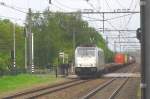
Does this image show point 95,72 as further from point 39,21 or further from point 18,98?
point 39,21

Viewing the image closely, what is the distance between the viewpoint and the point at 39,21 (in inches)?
4205

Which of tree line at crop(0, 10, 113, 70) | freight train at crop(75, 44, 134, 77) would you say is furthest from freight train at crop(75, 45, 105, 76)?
tree line at crop(0, 10, 113, 70)

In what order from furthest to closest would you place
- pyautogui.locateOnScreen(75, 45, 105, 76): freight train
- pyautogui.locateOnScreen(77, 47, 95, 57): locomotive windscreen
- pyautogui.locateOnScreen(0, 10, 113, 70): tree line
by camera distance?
pyautogui.locateOnScreen(0, 10, 113, 70): tree line, pyautogui.locateOnScreen(77, 47, 95, 57): locomotive windscreen, pyautogui.locateOnScreen(75, 45, 105, 76): freight train

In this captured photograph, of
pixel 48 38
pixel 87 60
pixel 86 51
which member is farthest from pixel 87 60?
pixel 48 38

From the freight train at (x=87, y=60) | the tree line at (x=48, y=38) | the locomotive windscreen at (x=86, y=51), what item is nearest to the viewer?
the freight train at (x=87, y=60)

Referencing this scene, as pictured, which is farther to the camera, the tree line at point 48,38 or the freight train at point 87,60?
Result: the tree line at point 48,38

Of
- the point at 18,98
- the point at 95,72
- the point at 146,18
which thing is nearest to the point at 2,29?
the point at 95,72

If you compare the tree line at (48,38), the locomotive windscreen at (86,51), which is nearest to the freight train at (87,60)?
the locomotive windscreen at (86,51)

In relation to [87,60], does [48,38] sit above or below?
above

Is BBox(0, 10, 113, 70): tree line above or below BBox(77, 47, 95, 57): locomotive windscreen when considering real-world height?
above

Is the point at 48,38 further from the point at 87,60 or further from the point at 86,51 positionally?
the point at 87,60

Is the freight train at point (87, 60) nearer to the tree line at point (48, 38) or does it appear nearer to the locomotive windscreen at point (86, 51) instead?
the locomotive windscreen at point (86, 51)

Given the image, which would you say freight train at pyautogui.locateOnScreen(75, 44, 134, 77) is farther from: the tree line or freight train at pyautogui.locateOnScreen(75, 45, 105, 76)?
the tree line

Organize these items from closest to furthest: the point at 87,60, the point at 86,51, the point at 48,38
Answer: the point at 87,60, the point at 86,51, the point at 48,38
